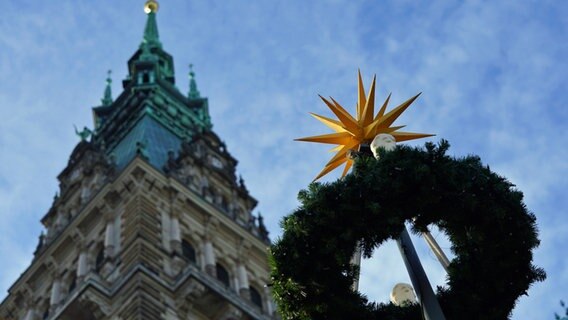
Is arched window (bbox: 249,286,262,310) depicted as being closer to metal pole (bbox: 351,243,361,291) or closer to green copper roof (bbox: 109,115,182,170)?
green copper roof (bbox: 109,115,182,170)

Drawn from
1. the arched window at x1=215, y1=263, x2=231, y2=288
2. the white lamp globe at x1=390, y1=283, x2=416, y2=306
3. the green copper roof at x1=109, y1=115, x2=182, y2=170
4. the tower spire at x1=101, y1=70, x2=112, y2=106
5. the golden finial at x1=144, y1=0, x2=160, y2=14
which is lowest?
the white lamp globe at x1=390, y1=283, x2=416, y2=306

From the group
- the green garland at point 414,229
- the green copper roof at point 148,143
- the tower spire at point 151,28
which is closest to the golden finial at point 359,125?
the green garland at point 414,229

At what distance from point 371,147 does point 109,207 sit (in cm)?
3042

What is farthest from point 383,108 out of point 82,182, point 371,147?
point 82,182

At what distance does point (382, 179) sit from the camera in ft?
39.2

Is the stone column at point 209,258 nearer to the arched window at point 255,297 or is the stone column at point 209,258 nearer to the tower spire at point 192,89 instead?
the arched window at point 255,297

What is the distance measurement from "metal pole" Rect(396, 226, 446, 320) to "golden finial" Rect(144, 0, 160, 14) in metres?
66.8

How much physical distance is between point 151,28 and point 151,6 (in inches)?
152

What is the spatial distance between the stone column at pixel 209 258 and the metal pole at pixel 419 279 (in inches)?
1100

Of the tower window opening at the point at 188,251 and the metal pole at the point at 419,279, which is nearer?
the metal pole at the point at 419,279

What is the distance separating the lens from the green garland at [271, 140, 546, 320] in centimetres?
1198

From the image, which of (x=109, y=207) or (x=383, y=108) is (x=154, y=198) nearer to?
(x=109, y=207)

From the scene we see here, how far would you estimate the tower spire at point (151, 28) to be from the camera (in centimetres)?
7231

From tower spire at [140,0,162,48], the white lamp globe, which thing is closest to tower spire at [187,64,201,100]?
tower spire at [140,0,162,48]
